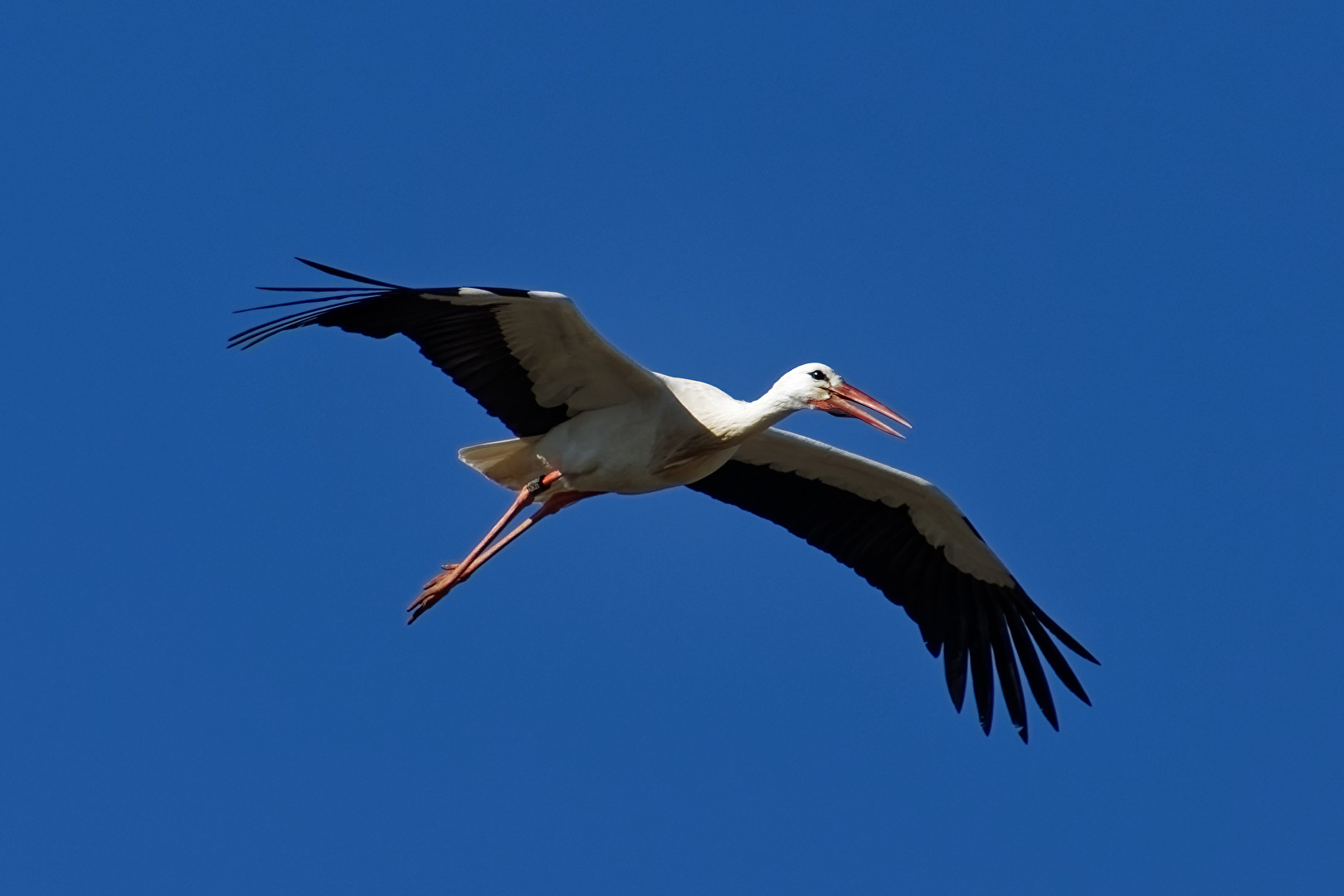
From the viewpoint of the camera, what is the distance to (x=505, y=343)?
10992 mm

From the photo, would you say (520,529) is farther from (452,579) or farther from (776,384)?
(776,384)

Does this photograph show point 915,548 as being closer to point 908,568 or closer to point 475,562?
point 908,568

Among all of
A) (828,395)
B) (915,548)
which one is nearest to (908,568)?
(915,548)

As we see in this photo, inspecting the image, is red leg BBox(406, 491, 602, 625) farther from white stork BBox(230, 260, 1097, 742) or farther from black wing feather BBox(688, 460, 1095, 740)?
black wing feather BBox(688, 460, 1095, 740)

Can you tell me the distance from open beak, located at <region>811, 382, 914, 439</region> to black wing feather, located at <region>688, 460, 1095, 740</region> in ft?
4.86

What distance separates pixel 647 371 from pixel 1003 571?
10.2 feet

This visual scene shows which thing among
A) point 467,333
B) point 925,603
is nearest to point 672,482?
point 467,333

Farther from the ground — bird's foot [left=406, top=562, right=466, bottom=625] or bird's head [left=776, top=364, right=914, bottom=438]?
bird's head [left=776, top=364, right=914, bottom=438]

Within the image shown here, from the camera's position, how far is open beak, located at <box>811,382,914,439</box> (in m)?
11.2

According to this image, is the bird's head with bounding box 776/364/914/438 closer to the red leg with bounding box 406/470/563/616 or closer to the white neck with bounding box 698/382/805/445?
the white neck with bounding box 698/382/805/445

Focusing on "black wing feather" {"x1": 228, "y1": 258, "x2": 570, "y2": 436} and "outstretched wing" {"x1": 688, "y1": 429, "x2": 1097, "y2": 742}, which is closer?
"black wing feather" {"x1": 228, "y1": 258, "x2": 570, "y2": 436}

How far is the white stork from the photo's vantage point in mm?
10750

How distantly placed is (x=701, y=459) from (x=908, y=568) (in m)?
2.19

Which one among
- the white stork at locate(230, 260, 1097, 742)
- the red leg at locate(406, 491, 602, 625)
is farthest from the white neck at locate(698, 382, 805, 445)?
the red leg at locate(406, 491, 602, 625)
